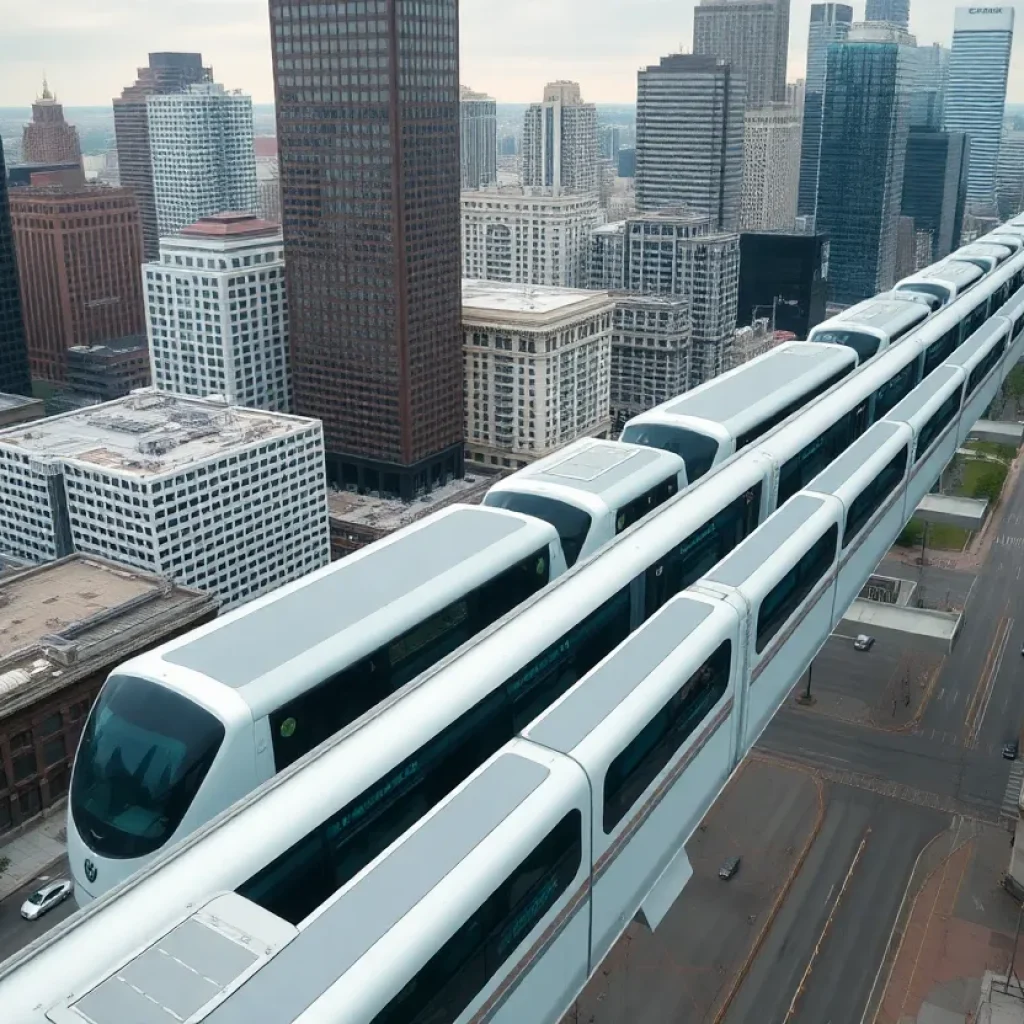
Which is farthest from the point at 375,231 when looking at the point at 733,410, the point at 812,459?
the point at 812,459

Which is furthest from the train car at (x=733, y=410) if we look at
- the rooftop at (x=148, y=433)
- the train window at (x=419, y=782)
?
the rooftop at (x=148, y=433)

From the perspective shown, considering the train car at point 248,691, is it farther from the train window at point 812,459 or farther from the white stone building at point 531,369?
the white stone building at point 531,369

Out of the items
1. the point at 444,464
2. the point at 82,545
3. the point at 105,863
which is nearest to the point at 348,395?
the point at 444,464

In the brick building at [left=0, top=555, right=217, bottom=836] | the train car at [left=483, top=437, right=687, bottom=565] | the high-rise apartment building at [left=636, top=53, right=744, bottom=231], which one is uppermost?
the high-rise apartment building at [left=636, top=53, right=744, bottom=231]

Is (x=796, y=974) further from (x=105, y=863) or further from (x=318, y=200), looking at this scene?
(x=318, y=200)

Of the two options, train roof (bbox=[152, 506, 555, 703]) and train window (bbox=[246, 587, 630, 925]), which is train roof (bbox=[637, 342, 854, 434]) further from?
train window (bbox=[246, 587, 630, 925])

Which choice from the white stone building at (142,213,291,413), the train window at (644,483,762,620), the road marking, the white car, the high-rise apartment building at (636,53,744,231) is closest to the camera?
the train window at (644,483,762,620)

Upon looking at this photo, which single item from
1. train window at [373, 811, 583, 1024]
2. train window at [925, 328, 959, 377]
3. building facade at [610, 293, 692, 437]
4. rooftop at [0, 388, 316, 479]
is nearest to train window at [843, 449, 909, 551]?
train window at [925, 328, 959, 377]
